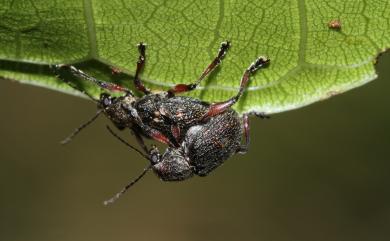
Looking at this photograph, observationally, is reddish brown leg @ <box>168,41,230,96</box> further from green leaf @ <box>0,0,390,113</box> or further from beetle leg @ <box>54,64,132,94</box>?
beetle leg @ <box>54,64,132,94</box>

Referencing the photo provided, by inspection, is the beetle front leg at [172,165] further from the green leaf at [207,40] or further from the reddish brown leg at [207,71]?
the green leaf at [207,40]

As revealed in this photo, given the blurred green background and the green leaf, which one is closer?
the green leaf

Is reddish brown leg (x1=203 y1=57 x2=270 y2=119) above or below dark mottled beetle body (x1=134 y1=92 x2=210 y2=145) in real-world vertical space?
above

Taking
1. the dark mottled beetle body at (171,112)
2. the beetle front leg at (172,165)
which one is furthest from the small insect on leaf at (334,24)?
the beetle front leg at (172,165)

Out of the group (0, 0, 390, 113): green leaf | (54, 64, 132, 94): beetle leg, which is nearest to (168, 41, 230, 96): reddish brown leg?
(0, 0, 390, 113): green leaf

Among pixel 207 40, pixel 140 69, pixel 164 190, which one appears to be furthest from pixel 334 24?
pixel 164 190

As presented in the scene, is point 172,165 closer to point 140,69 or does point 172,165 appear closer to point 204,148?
point 204,148
